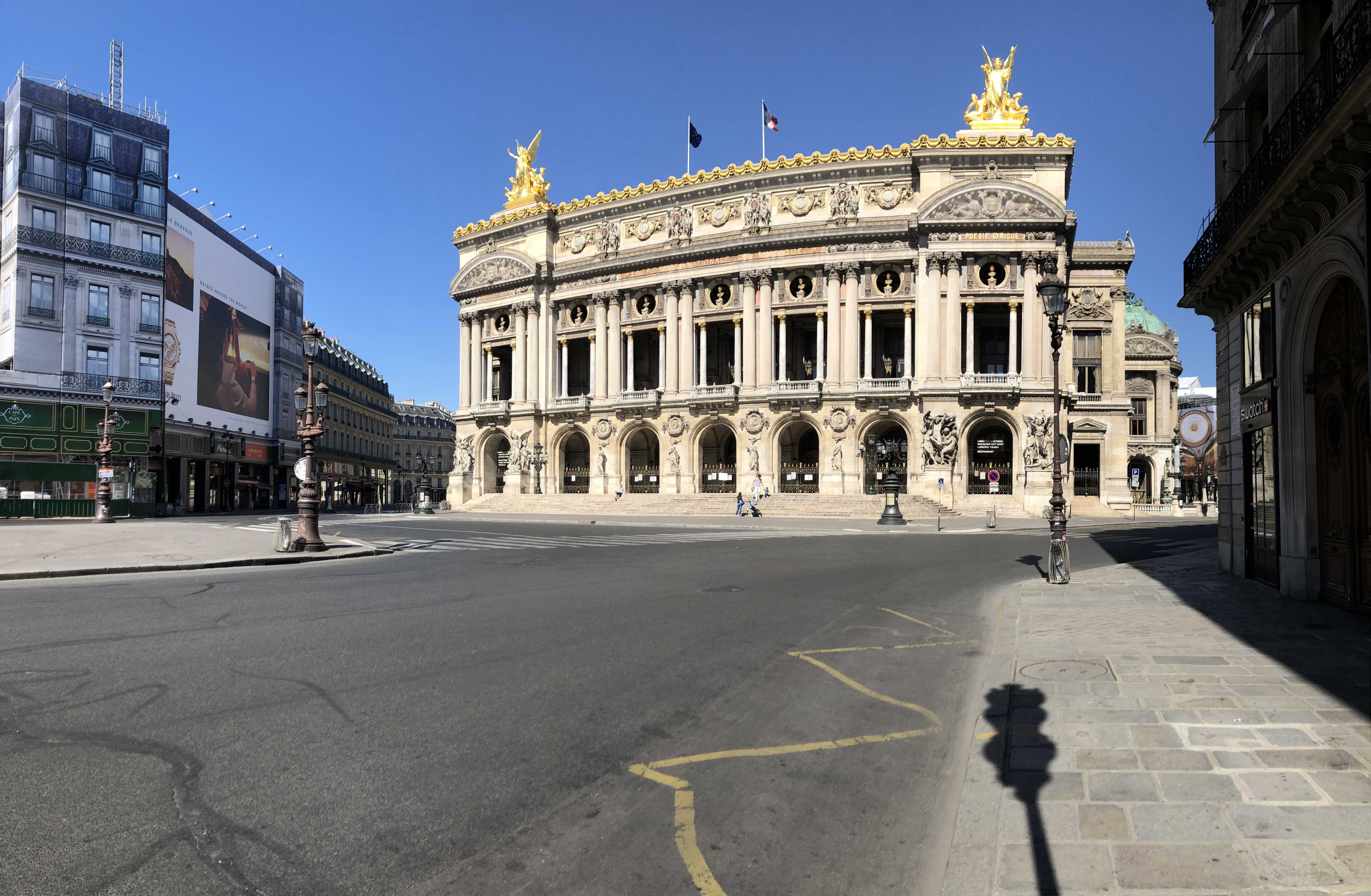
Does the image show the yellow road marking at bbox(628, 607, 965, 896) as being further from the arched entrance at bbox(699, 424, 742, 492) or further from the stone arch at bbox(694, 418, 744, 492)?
the arched entrance at bbox(699, 424, 742, 492)

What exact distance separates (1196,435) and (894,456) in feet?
121

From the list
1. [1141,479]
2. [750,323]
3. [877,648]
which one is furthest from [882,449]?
[877,648]

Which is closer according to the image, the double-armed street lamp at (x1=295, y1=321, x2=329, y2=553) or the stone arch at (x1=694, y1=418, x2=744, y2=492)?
the double-armed street lamp at (x1=295, y1=321, x2=329, y2=553)

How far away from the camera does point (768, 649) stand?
8.12 metres

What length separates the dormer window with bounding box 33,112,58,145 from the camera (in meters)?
46.1

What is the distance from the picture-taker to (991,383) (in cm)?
4741

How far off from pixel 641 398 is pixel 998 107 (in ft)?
103

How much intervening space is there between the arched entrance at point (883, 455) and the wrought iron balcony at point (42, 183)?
52.0 m

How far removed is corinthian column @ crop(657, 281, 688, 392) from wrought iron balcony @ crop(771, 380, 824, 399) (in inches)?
311

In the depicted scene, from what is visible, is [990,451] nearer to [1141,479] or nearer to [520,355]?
[1141,479]

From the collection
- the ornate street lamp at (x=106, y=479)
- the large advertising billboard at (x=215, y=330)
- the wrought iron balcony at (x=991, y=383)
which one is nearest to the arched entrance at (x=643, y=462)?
the wrought iron balcony at (x=991, y=383)

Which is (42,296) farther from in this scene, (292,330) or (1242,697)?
(1242,697)

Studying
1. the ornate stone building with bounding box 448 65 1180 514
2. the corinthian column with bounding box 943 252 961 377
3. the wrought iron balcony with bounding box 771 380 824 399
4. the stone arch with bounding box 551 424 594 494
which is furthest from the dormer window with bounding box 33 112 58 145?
the corinthian column with bounding box 943 252 961 377

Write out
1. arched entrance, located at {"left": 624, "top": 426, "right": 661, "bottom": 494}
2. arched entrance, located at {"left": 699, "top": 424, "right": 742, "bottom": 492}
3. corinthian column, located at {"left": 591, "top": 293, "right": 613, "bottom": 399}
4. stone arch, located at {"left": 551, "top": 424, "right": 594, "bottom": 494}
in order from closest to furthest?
arched entrance, located at {"left": 699, "top": 424, "right": 742, "bottom": 492} → arched entrance, located at {"left": 624, "top": 426, "right": 661, "bottom": 494} → corinthian column, located at {"left": 591, "top": 293, "right": 613, "bottom": 399} → stone arch, located at {"left": 551, "top": 424, "right": 594, "bottom": 494}
